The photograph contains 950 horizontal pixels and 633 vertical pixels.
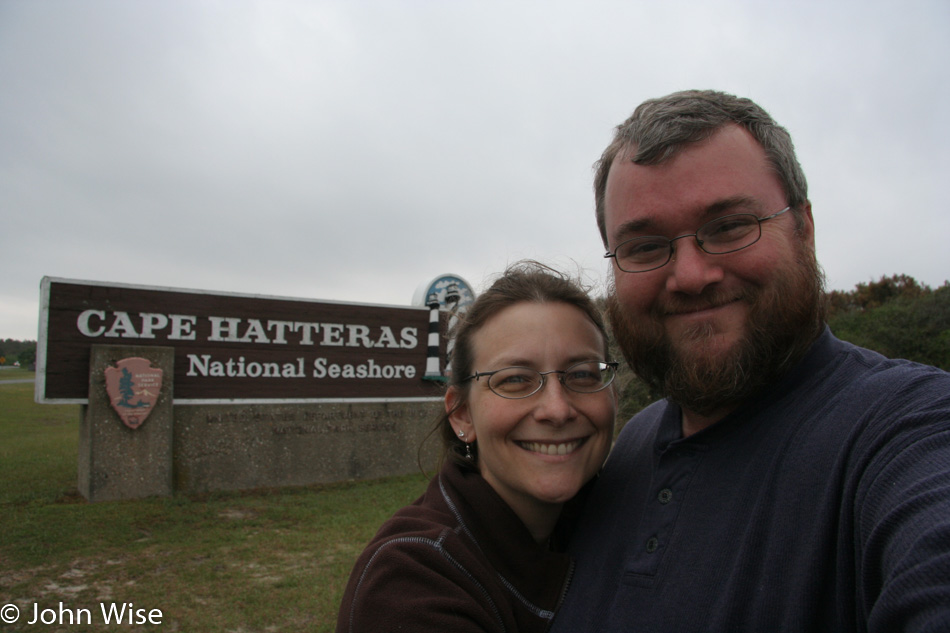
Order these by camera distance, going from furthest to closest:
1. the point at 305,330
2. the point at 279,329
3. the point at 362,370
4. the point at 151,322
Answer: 1. the point at 362,370
2. the point at 305,330
3. the point at 279,329
4. the point at 151,322

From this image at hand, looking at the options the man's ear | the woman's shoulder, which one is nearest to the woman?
the woman's shoulder

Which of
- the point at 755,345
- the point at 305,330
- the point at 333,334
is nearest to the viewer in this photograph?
the point at 755,345

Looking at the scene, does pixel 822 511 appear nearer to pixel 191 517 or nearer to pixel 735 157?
pixel 735 157

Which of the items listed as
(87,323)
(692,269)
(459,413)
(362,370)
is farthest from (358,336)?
(692,269)

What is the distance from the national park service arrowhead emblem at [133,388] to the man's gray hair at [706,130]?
24.0 ft

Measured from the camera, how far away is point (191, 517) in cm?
639

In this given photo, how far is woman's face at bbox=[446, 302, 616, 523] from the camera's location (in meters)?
1.61

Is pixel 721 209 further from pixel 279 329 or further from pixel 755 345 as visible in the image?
pixel 279 329

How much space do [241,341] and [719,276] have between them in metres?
7.86

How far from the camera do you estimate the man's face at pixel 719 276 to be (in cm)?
126

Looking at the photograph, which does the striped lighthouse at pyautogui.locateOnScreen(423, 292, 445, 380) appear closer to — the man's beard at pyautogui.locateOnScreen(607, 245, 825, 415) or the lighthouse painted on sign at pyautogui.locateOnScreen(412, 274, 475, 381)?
the lighthouse painted on sign at pyautogui.locateOnScreen(412, 274, 475, 381)

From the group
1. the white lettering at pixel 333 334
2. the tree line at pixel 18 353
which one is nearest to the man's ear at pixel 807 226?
the white lettering at pixel 333 334

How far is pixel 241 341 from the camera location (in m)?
8.16

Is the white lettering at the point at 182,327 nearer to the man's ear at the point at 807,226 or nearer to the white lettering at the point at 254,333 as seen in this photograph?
the white lettering at the point at 254,333
